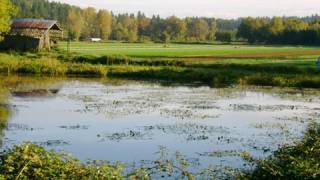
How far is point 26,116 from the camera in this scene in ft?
87.0

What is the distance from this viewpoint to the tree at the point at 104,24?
156m

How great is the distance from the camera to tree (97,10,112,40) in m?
156

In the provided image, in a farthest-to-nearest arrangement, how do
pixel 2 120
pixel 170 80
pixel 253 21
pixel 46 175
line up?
pixel 253 21 < pixel 170 80 < pixel 2 120 < pixel 46 175

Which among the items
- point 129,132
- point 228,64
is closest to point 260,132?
point 129,132

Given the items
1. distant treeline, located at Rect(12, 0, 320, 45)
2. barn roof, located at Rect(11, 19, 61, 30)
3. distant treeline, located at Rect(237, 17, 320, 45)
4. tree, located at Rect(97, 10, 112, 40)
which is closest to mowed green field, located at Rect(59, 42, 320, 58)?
barn roof, located at Rect(11, 19, 61, 30)

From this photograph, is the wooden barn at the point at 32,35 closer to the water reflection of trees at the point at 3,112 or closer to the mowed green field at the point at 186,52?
the mowed green field at the point at 186,52

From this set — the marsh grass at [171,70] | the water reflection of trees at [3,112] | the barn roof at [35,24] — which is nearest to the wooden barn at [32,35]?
the barn roof at [35,24]

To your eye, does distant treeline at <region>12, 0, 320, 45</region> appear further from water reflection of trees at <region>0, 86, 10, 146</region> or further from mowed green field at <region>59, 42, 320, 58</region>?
water reflection of trees at <region>0, 86, 10, 146</region>

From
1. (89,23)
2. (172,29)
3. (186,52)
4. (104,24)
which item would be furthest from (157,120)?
(89,23)

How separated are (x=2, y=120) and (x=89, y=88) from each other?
49.3 feet

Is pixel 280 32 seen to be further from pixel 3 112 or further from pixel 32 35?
pixel 3 112

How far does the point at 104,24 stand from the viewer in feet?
522

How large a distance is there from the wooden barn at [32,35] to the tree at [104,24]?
83.3m

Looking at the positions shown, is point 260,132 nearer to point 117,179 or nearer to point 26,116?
point 26,116
